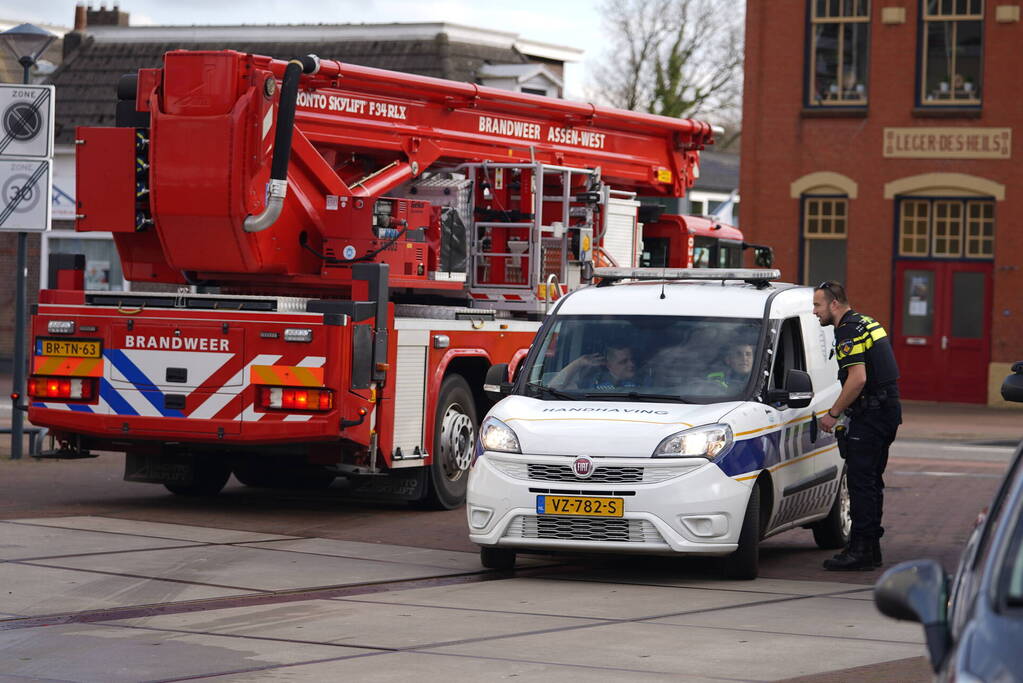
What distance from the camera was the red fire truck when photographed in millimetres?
12367

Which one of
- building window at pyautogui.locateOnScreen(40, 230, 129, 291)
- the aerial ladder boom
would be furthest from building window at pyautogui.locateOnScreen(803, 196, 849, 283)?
the aerial ladder boom

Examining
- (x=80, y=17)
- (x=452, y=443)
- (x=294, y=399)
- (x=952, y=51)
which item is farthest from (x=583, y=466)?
(x=80, y=17)

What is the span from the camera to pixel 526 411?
1073 cm

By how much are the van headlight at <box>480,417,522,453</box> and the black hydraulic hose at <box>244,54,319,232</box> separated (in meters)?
3.00

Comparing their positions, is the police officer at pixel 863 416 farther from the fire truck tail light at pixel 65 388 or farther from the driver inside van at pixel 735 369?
the fire truck tail light at pixel 65 388

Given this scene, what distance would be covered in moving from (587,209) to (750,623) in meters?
7.95

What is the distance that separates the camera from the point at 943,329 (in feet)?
100

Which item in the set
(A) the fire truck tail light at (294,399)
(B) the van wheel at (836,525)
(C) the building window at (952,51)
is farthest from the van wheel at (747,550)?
(C) the building window at (952,51)

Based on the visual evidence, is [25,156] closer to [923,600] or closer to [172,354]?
[172,354]

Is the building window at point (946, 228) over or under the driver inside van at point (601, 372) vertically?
over

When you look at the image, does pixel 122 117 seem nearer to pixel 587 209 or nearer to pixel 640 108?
pixel 587 209

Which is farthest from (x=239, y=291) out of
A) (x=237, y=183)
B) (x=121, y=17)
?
(x=121, y=17)

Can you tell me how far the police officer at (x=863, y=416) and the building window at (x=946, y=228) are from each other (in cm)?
2014

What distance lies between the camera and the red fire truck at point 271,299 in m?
12.4
